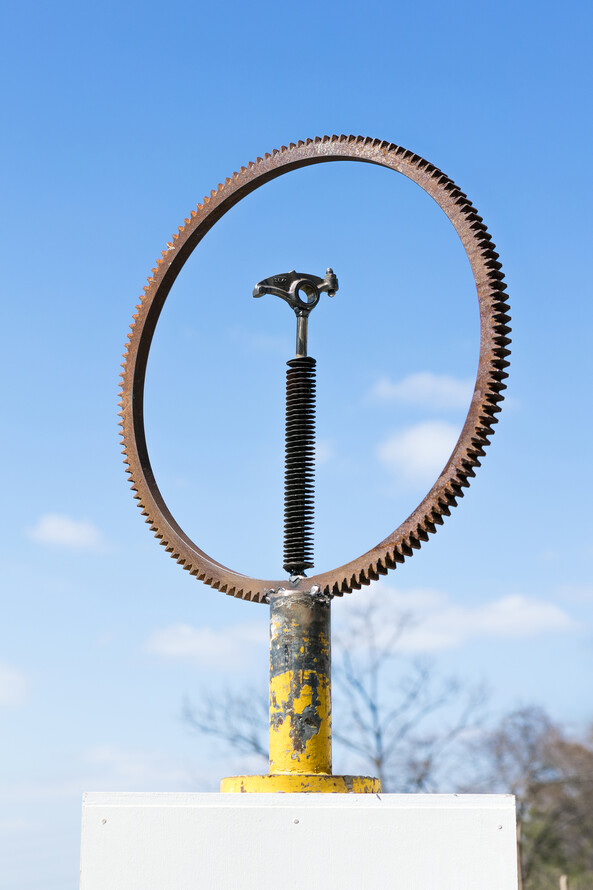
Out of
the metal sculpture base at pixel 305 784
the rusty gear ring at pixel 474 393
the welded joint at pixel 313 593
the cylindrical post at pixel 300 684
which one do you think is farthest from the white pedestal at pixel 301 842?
the rusty gear ring at pixel 474 393

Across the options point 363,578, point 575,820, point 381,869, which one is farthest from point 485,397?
point 575,820

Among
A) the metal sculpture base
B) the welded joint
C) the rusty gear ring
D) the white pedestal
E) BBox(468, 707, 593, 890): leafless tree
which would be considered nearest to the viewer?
the white pedestal

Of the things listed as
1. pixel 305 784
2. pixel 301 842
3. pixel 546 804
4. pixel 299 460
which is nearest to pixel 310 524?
pixel 299 460

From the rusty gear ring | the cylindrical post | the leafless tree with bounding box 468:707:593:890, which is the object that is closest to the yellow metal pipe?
the cylindrical post

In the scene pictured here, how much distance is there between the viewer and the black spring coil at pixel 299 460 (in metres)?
5.02

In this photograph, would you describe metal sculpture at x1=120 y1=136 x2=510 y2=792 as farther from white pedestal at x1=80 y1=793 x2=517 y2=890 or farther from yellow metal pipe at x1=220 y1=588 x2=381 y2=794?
white pedestal at x1=80 y1=793 x2=517 y2=890

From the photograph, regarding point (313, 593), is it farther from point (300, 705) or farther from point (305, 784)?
point (305, 784)

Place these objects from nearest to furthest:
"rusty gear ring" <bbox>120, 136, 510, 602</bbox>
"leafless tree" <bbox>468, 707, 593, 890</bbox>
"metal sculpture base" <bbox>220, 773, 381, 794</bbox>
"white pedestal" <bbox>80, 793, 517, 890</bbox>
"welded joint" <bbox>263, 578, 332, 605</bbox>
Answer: "white pedestal" <bbox>80, 793, 517, 890</bbox> → "metal sculpture base" <bbox>220, 773, 381, 794</bbox> → "rusty gear ring" <bbox>120, 136, 510, 602</bbox> → "welded joint" <bbox>263, 578, 332, 605</bbox> → "leafless tree" <bbox>468, 707, 593, 890</bbox>

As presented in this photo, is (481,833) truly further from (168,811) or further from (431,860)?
(168,811)

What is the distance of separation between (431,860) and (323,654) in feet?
3.25

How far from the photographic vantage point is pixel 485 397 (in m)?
4.62

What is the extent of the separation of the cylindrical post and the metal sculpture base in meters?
0.07

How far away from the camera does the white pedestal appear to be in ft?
13.4

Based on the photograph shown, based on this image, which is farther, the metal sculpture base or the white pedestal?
the metal sculpture base
